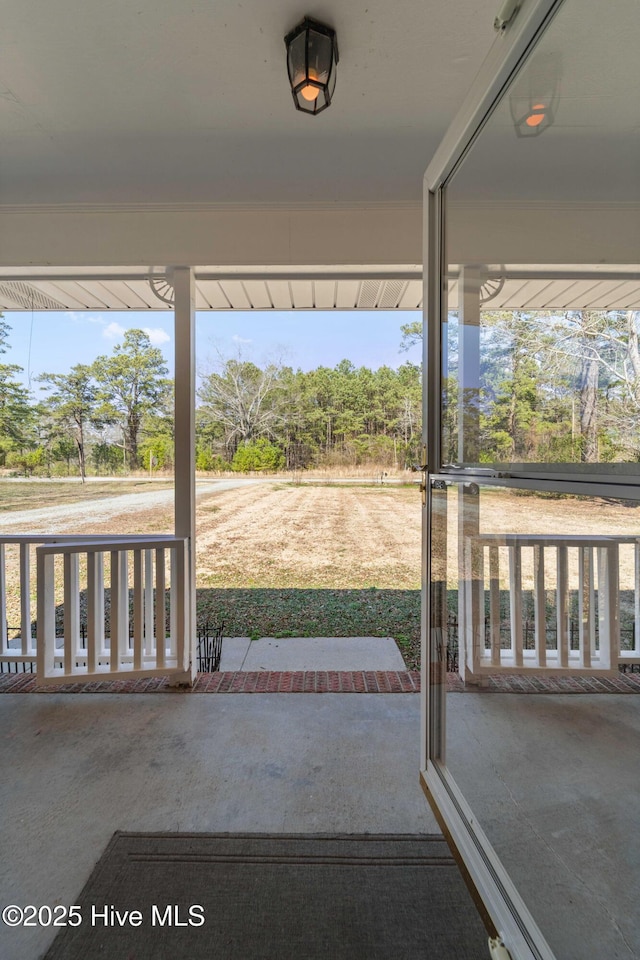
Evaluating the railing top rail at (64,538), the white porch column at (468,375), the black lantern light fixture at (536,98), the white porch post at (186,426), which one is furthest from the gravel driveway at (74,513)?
the black lantern light fixture at (536,98)

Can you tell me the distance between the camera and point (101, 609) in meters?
2.45

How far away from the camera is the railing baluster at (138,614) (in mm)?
2348

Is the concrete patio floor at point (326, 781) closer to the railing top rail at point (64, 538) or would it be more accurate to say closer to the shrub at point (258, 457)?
the railing top rail at point (64, 538)

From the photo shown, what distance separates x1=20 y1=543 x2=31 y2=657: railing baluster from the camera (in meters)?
2.49

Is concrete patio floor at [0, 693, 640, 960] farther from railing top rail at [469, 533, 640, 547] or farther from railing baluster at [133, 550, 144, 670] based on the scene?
railing top rail at [469, 533, 640, 547]

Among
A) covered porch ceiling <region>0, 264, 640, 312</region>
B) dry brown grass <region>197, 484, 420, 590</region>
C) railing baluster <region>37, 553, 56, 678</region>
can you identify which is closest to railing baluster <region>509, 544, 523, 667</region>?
covered porch ceiling <region>0, 264, 640, 312</region>

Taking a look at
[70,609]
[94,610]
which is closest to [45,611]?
[70,609]

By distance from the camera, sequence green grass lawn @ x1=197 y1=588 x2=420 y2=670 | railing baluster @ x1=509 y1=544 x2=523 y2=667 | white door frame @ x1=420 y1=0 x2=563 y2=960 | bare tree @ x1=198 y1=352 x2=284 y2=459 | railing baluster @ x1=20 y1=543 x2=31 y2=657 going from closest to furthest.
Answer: white door frame @ x1=420 y1=0 x2=563 y2=960, railing baluster @ x1=509 y1=544 x2=523 y2=667, railing baluster @ x1=20 y1=543 x2=31 y2=657, green grass lawn @ x1=197 y1=588 x2=420 y2=670, bare tree @ x1=198 y1=352 x2=284 y2=459

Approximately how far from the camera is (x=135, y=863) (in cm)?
133

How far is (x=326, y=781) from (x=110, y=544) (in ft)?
5.30

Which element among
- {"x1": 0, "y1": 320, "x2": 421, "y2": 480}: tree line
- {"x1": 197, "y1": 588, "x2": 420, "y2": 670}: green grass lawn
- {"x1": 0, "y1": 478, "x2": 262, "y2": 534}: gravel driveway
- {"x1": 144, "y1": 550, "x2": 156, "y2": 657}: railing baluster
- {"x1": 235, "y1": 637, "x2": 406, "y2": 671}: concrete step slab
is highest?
{"x1": 0, "y1": 320, "x2": 421, "y2": 480}: tree line

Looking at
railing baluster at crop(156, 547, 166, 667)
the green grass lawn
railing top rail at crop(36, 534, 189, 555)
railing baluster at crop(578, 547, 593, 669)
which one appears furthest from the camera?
the green grass lawn

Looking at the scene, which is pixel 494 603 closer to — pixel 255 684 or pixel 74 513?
pixel 255 684

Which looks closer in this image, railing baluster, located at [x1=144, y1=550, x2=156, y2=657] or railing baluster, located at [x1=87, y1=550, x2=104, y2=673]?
railing baluster, located at [x1=87, y1=550, x2=104, y2=673]
